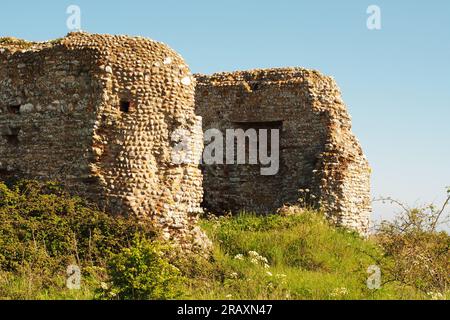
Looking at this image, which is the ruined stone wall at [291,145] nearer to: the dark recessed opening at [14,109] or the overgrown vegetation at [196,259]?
the overgrown vegetation at [196,259]

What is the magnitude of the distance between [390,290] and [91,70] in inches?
255

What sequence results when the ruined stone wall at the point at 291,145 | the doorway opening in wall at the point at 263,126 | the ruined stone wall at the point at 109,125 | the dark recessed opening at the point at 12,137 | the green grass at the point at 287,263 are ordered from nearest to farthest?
the green grass at the point at 287,263 → the ruined stone wall at the point at 109,125 → the dark recessed opening at the point at 12,137 → the ruined stone wall at the point at 291,145 → the doorway opening in wall at the point at 263,126

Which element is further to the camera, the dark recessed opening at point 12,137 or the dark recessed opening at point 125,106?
the dark recessed opening at point 12,137

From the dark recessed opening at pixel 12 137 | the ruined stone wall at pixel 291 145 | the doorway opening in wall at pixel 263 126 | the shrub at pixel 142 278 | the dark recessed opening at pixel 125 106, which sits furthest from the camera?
the doorway opening in wall at pixel 263 126

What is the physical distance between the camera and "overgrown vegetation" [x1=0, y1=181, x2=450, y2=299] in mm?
8953

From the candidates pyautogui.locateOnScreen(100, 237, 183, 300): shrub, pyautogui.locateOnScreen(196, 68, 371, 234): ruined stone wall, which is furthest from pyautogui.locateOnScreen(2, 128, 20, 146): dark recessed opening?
pyautogui.locateOnScreen(196, 68, 371, 234): ruined stone wall

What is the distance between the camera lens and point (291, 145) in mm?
17547

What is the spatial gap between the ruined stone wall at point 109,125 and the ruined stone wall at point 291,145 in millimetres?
5282

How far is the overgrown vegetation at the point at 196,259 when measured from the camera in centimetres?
895

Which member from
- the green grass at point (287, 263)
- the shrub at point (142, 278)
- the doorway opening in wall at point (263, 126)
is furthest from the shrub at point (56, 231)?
the doorway opening in wall at point (263, 126)

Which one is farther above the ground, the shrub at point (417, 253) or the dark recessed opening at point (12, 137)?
the dark recessed opening at point (12, 137)

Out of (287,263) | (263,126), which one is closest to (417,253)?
(287,263)

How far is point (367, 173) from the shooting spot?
17.8 metres

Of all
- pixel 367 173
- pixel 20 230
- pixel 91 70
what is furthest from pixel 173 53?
pixel 367 173
